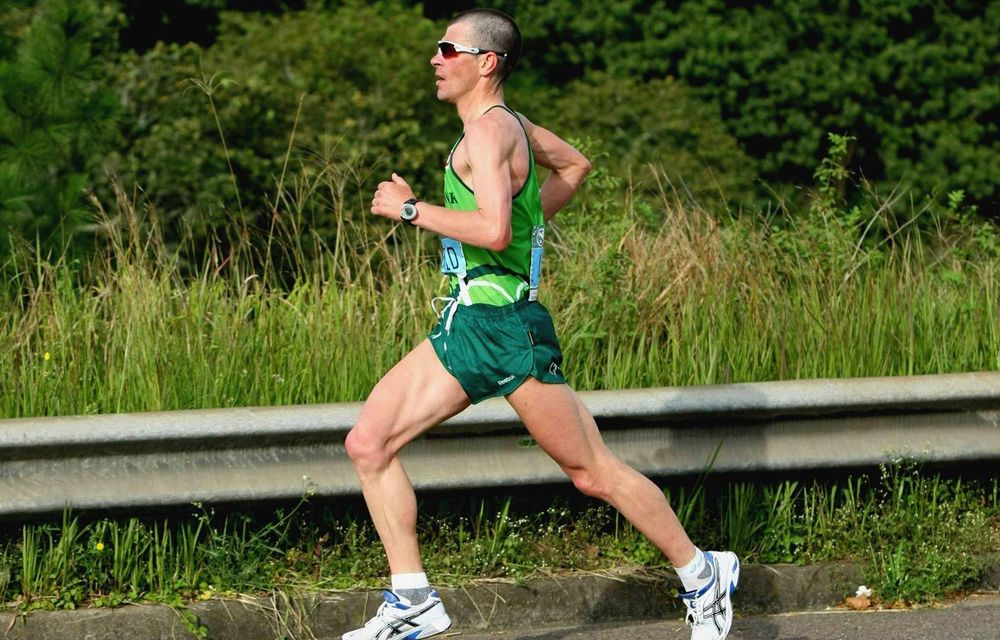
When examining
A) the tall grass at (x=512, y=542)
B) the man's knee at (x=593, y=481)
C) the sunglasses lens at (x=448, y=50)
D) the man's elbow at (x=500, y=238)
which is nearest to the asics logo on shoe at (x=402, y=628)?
the man's knee at (x=593, y=481)

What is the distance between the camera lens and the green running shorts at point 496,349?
4.66 meters

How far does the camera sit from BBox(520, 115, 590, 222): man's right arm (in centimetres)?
512

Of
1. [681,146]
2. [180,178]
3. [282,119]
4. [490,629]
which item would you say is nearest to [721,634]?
[490,629]

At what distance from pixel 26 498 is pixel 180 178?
977 cm

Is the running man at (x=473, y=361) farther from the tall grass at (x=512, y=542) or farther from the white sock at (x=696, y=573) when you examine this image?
the tall grass at (x=512, y=542)

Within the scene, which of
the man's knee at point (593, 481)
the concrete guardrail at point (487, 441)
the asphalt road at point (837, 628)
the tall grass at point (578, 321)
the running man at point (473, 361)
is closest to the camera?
the running man at point (473, 361)

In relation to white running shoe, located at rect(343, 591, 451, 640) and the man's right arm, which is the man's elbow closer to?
the man's right arm

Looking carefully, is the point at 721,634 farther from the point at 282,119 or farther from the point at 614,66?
the point at 614,66

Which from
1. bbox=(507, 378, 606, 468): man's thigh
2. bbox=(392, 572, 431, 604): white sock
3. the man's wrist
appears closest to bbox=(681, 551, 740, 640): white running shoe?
bbox=(507, 378, 606, 468): man's thigh

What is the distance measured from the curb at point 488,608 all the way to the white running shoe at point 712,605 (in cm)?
62

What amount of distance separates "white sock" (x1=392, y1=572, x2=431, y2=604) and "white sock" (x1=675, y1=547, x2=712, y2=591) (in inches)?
28.0

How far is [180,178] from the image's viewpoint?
14.5m

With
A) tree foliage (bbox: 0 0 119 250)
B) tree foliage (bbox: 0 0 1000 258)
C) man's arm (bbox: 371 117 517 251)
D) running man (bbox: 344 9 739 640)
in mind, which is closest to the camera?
man's arm (bbox: 371 117 517 251)

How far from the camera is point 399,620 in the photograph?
15.5ft
